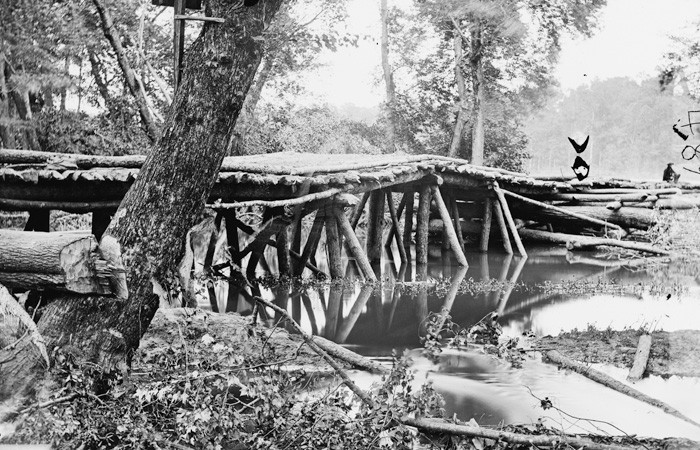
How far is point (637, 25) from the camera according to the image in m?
8.40

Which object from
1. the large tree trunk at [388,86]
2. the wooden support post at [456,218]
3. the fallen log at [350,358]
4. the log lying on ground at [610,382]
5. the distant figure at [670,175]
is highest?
the large tree trunk at [388,86]

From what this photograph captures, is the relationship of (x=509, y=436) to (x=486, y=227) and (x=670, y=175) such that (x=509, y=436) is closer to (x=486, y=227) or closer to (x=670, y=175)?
(x=486, y=227)

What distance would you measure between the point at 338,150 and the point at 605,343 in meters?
11.6

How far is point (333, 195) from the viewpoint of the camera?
386 inches

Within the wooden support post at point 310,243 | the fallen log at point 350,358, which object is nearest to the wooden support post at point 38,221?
the wooden support post at point 310,243

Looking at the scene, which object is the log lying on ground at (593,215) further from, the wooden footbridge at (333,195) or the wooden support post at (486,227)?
the wooden support post at (486,227)

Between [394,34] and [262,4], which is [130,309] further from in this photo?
[394,34]

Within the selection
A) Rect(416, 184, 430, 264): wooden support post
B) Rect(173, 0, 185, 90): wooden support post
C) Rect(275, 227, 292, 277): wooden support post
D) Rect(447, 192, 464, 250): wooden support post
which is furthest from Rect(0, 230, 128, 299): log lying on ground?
Rect(447, 192, 464, 250): wooden support post

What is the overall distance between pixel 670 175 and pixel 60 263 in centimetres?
1320

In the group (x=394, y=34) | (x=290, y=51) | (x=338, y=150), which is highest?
(x=394, y=34)

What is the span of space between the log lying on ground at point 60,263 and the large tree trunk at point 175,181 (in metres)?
0.71

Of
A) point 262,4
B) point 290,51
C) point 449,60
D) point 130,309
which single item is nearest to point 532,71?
point 449,60

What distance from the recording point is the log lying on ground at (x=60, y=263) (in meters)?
3.79

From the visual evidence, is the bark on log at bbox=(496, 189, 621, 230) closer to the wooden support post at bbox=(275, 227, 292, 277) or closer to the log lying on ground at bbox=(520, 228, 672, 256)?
the log lying on ground at bbox=(520, 228, 672, 256)
